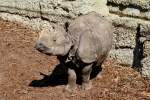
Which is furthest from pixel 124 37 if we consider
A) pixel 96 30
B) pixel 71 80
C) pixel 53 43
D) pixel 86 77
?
pixel 53 43

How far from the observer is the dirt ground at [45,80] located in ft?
27.2

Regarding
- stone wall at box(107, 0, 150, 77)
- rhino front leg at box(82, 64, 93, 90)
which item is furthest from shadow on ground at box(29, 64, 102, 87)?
stone wall at box(107, 0, 150, 77)

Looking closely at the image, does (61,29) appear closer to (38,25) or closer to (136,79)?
(136,79)

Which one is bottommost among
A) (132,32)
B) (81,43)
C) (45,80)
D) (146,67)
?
(45,80)

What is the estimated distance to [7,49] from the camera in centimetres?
969

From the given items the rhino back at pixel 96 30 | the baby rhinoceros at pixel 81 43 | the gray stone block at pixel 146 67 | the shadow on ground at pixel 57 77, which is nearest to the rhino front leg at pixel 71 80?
the baby rhinoceros at pixel 81 43

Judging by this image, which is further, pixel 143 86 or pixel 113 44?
pixel 113 44

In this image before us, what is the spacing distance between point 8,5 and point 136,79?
3.33 m

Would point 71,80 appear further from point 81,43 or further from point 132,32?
point 132,32

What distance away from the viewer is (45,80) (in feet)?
28.6

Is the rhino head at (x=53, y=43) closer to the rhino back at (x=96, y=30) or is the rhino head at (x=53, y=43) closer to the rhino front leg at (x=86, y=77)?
the rhino back at (x=96, y=30)

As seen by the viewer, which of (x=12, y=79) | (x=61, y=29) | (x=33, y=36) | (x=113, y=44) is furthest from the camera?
(x=33, y=36)

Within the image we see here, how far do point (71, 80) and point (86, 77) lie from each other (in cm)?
24

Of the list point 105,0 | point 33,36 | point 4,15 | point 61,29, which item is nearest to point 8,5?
point 4,15
